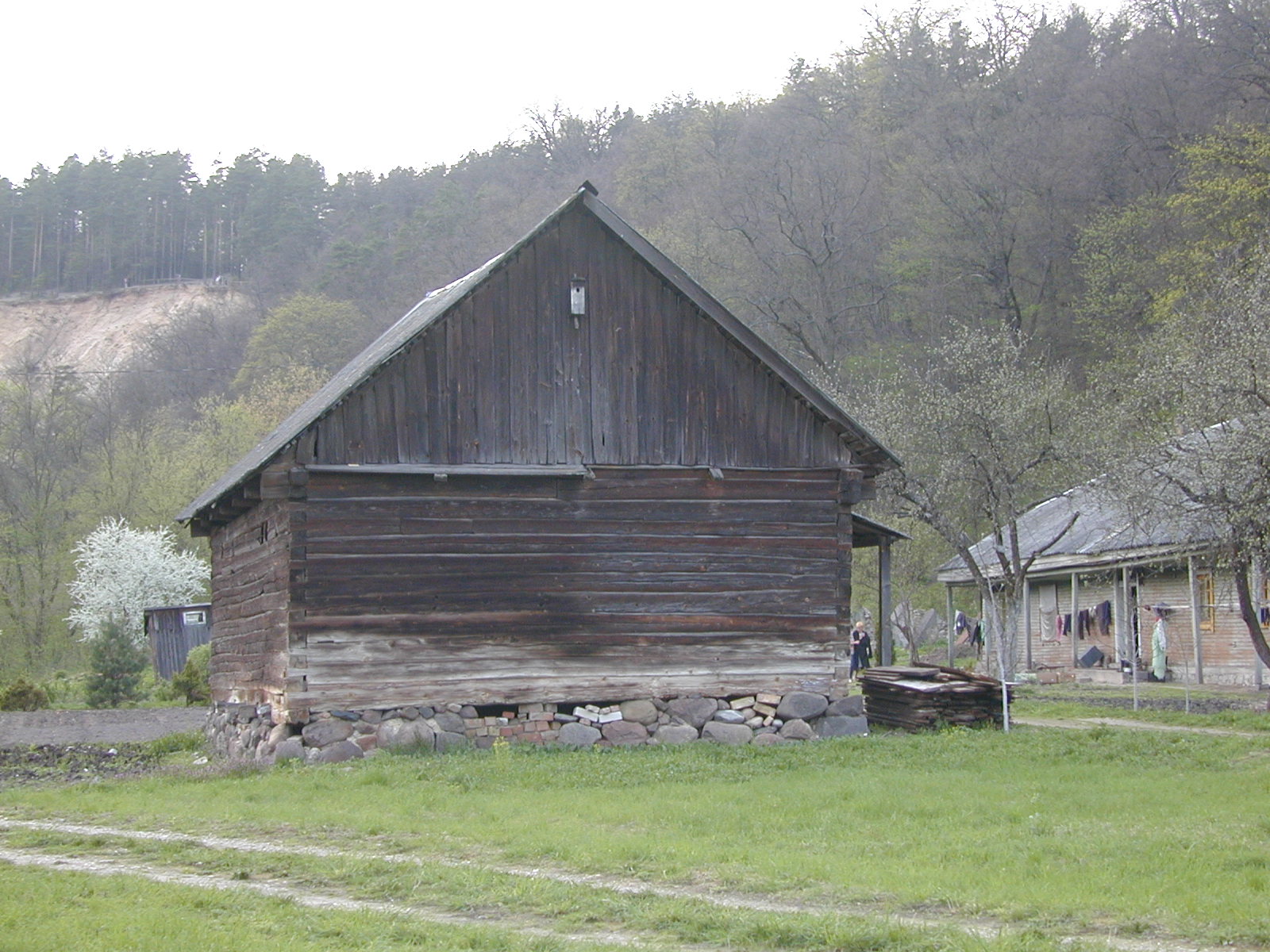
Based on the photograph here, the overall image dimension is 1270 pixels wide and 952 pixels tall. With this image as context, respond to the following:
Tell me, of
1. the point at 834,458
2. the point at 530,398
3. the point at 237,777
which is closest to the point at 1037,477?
the point at 834,458

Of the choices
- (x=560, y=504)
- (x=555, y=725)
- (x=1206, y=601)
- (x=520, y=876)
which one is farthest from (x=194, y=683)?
(x=520, y=876)

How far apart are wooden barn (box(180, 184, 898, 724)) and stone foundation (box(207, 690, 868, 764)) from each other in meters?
0.21

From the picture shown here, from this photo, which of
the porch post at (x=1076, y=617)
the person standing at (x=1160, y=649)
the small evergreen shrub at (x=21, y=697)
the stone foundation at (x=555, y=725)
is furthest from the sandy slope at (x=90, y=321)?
the stone foundation at (x=555, y=725)

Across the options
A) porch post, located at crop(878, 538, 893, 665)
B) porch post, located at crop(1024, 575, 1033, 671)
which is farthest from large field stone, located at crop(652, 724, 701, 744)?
porch post, located at crop(1024, 575, 1033, 671)

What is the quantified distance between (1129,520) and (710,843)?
47.6 feet

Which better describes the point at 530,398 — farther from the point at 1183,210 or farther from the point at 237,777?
the point at 1183,210

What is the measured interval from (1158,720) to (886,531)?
18.0 feet

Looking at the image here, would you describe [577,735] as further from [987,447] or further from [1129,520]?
[987,447]

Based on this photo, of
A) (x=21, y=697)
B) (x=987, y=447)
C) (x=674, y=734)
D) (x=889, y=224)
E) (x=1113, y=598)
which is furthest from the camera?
(x=889, y=224)

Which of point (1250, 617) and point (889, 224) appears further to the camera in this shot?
point (889, 224)

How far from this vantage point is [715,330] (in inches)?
762

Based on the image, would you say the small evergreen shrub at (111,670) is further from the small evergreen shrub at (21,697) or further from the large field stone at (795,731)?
the large field stone at (795,731)

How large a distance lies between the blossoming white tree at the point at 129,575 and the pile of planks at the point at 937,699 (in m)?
35.9

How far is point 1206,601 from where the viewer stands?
29.5 metres
